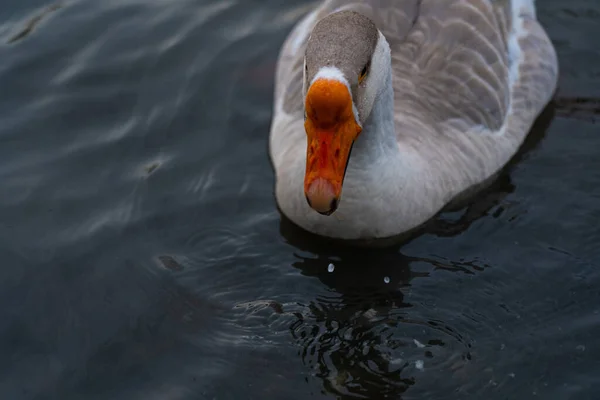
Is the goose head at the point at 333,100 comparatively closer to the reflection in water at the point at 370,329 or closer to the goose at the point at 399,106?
the goose at the point at 399,106

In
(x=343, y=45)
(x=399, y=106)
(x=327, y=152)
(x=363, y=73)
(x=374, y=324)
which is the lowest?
(x=374, y=324)

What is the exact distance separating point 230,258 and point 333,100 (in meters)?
1.69

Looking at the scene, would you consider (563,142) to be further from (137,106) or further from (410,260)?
(137,106)

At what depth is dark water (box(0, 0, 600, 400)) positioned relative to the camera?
580 cm

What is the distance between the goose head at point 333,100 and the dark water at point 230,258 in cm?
97

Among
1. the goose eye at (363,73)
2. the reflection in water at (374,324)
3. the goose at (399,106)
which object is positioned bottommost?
the reflection in water at (374,324)

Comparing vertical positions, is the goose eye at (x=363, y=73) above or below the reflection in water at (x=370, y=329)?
above

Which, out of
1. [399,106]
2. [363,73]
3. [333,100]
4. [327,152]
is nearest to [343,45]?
[363,73]

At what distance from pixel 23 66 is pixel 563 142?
14.0 feet

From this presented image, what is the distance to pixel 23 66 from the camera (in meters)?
8.39

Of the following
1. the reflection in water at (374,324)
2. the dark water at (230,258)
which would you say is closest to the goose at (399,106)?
the reflection in water at (374,324)

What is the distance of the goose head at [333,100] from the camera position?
5.34 metres

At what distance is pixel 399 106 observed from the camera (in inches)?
275

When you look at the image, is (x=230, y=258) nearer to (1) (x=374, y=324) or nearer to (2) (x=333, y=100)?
(1) (x=374, y=324)
